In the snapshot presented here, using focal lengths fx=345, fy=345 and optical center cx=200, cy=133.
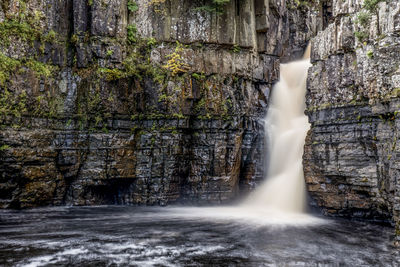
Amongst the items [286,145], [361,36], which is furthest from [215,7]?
[286,145]

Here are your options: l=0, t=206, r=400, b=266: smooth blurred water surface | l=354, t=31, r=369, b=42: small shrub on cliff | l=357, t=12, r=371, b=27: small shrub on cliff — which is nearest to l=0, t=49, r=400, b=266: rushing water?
l=0, t=206, r=400, b=266: smooth blurred water surface

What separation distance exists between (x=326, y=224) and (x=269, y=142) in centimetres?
610

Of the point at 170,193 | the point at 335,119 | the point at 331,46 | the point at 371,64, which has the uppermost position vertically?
the point at 331,46

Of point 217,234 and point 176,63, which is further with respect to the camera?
point 176,63

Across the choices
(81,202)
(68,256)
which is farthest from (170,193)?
(68,256)

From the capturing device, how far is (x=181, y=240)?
11219mm

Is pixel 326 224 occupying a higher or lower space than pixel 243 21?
lower

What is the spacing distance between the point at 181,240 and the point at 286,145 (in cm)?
918

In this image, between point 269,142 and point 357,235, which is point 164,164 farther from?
point 357,235

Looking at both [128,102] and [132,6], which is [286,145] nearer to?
[128,102]

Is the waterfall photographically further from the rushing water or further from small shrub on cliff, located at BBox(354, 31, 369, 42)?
small shrub on cliff, located at BBox(354, 31, 369, 42)

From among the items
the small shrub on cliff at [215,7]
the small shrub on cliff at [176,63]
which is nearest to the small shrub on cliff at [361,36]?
the small shrub on cliff at [215,7]

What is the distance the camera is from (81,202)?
16953 millimetres

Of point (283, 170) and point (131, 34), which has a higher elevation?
point (131, 34)
